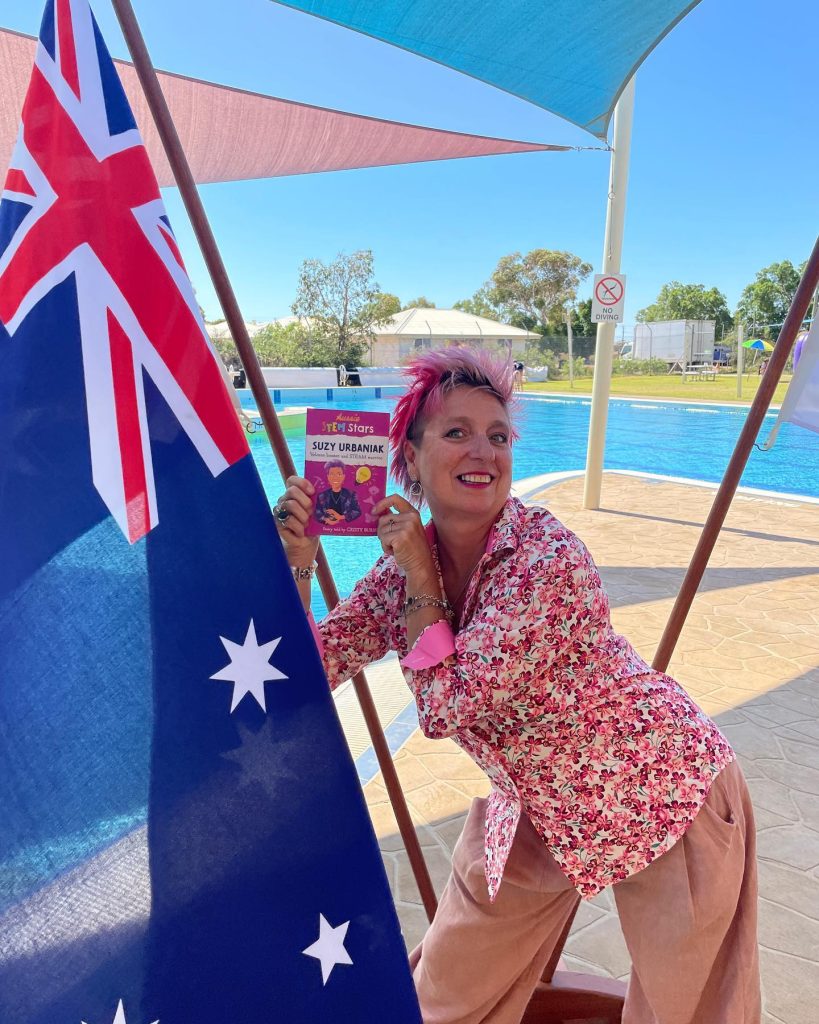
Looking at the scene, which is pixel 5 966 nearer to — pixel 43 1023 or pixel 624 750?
pixel 43 1023

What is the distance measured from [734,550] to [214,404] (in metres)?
6.65

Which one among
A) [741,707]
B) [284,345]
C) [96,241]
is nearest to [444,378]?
[96,241]

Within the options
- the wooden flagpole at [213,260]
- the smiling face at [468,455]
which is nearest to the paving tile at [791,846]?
the wooden flagpole at [213,260]

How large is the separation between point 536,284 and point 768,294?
14.5 meters

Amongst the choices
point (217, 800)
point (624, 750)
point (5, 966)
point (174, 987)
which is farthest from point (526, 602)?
point (5, 966)

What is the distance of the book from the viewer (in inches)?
49.1

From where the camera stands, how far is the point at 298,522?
1301 mm

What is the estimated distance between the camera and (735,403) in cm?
2156

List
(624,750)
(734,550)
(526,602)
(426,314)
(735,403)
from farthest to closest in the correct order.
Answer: (426,314) → (735,403) → (734,550) → (624,750) → (526,602)

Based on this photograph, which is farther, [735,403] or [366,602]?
[735,403]

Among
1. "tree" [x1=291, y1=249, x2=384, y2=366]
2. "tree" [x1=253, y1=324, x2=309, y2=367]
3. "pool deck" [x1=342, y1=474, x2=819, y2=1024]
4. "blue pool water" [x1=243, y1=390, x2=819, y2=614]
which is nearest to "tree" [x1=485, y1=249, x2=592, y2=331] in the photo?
"tree" [x1=291, y1=249, x2=384, y2=366]

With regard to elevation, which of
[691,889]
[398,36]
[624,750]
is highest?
[398,36]

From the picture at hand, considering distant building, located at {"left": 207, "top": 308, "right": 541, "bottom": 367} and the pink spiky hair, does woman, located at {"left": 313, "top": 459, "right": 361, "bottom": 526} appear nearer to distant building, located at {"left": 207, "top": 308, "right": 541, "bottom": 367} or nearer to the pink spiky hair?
the pink spiky hair

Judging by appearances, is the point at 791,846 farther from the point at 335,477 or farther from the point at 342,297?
the point at 342,297
